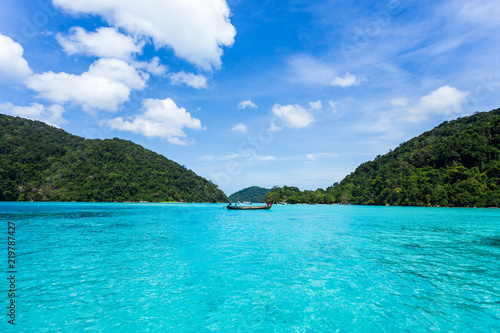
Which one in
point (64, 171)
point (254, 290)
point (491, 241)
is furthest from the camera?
point (64, 171)

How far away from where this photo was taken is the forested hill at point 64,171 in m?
140

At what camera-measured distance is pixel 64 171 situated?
15888 centimetres

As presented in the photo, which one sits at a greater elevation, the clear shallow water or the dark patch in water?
the clear shallow water

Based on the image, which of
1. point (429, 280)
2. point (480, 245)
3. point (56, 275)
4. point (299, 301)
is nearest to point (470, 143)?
point (480, 245)

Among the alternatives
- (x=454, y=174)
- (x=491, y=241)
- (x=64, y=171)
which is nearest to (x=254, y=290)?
(x=491, y=241)

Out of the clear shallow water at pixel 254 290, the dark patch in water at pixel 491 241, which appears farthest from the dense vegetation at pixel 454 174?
the clear shallow water at pixel 254 290

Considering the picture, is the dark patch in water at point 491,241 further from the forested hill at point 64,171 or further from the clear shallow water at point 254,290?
the forested hill at point 64,171

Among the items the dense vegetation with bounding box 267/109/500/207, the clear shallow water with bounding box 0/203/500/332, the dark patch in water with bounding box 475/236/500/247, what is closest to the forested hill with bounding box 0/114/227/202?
the dense vegetation with bounding box 267/109/500/207

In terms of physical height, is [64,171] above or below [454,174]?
above

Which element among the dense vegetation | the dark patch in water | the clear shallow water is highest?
the dense vegetation

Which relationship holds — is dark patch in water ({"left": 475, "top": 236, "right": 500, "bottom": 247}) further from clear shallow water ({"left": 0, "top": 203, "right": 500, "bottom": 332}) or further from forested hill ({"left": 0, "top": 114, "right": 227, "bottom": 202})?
forested hill ({"left": 0, "top": 114, "right": 227, "bottom": 202})

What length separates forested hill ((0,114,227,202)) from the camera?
13975 centimetres

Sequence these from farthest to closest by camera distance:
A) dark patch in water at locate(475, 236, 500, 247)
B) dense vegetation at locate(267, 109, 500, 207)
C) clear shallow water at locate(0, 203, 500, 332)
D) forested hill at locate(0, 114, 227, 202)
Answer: forested hill at locate(0, 114, 227, 202)
dense vegetation at locate(267, 109, 500, 207)
dark patch in water at locate(475, 236, 500, 247)
clear shallow water at locate(0, 203, 500, 332)

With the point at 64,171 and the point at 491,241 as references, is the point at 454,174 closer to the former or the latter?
the point at 491,241
